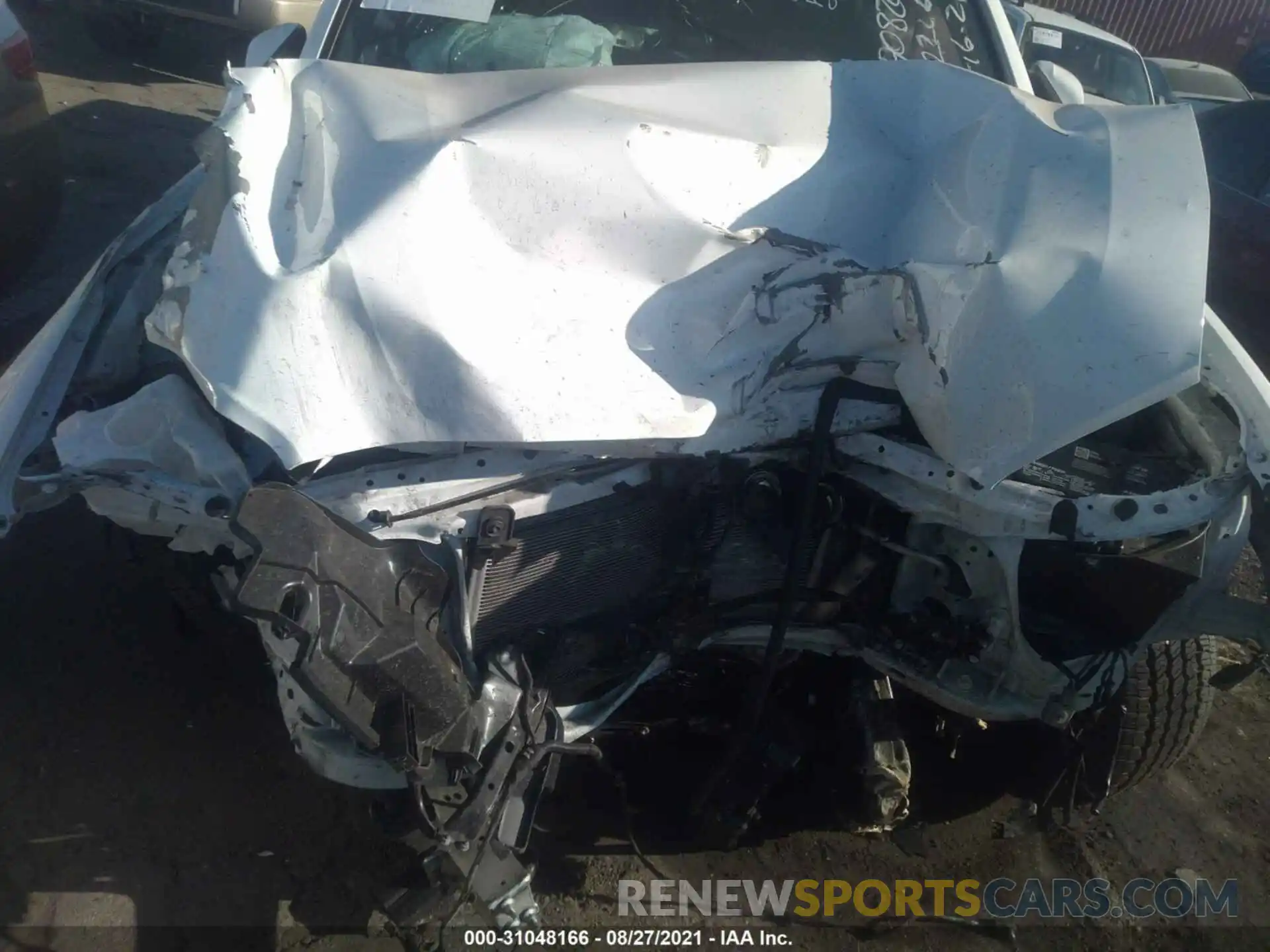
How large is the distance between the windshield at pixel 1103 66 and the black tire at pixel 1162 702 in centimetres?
589

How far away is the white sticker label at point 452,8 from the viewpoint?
2809mm

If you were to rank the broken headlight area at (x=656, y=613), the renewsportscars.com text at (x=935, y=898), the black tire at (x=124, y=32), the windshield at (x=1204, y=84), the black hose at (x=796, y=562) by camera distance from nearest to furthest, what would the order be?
the broken headlight area at (x=656, y=613)
the black hose at (x=796, y=562)
the renewsportscars.com text at (x=935, y=898)
the black tire at (x=124, y=32)
the windshield at (x=1204, y=84)

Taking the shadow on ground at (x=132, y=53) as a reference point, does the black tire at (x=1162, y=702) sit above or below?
above

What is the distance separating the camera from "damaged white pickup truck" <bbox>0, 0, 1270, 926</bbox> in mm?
1925

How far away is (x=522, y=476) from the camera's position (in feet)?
6.72

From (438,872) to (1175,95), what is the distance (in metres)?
9.11

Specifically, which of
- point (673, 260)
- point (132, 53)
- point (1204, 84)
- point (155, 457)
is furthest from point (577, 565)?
point (1204, 84)

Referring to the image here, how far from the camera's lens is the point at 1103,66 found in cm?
739

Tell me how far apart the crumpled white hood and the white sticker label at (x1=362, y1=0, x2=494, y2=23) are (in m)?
0.47

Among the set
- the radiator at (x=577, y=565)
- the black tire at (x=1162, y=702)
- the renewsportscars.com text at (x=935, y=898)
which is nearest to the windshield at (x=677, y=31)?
the radiator at (x=577, y=565)

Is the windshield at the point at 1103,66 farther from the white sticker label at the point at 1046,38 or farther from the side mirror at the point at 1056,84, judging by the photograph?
the side mirror at the point at 1056,84

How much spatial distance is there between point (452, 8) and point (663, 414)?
1525 mm

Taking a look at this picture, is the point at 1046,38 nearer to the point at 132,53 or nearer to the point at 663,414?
the point at 663,414

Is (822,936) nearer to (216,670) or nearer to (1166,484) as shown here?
(1166,484)
